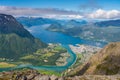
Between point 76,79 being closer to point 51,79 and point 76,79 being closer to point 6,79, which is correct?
point 51,79

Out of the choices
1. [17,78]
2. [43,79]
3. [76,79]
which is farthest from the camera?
[76,79]

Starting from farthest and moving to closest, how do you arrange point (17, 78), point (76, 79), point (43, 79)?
point (76, 79) → point (17, 78) → point (43, 79)

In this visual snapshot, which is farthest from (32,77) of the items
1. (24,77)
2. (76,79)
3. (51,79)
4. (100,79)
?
(100,79)

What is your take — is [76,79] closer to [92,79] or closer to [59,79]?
[92,79]

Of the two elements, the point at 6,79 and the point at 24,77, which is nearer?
the point at 24,77

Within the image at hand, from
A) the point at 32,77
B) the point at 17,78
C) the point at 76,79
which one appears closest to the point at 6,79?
the point at 17,78

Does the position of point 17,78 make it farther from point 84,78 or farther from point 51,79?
point 84,78

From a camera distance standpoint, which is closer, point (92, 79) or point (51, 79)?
point (51, 79)

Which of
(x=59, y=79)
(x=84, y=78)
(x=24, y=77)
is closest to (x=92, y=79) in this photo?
(x=84, y=78)
